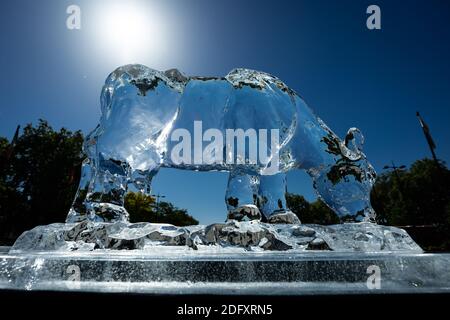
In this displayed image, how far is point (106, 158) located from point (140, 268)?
194 cm

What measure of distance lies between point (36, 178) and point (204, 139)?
23.5 meters

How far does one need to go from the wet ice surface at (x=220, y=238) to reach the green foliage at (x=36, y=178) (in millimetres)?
20173

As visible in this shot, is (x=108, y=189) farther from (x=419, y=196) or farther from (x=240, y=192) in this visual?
(x=419, y=196)

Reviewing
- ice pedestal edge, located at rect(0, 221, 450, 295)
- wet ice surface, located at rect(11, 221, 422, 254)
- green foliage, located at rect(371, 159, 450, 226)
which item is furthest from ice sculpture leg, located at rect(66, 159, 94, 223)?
green foliage, located at rect(371, 159, 450, 226)

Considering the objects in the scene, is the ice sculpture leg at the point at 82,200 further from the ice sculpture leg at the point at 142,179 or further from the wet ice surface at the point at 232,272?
the wet ice surface at the point at 232,272

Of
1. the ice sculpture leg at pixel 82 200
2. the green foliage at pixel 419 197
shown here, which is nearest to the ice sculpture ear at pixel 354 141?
the ice sculpture leg at pixel 82 200

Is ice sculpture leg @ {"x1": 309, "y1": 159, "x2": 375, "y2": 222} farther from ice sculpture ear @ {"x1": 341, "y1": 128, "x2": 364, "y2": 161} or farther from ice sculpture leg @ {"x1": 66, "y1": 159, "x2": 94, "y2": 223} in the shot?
ice sculpture leg @ {"x1": 66, "y1": 159, "x2": 94, "y2": 223}

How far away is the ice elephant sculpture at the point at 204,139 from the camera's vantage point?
2.82m

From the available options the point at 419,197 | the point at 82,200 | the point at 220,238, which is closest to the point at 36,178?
the point at 82,200

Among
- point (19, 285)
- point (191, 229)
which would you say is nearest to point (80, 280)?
point (19, 285)

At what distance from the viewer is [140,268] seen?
1.01 metres

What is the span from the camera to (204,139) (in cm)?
286

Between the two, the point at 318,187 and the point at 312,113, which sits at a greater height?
the point at 312,113
